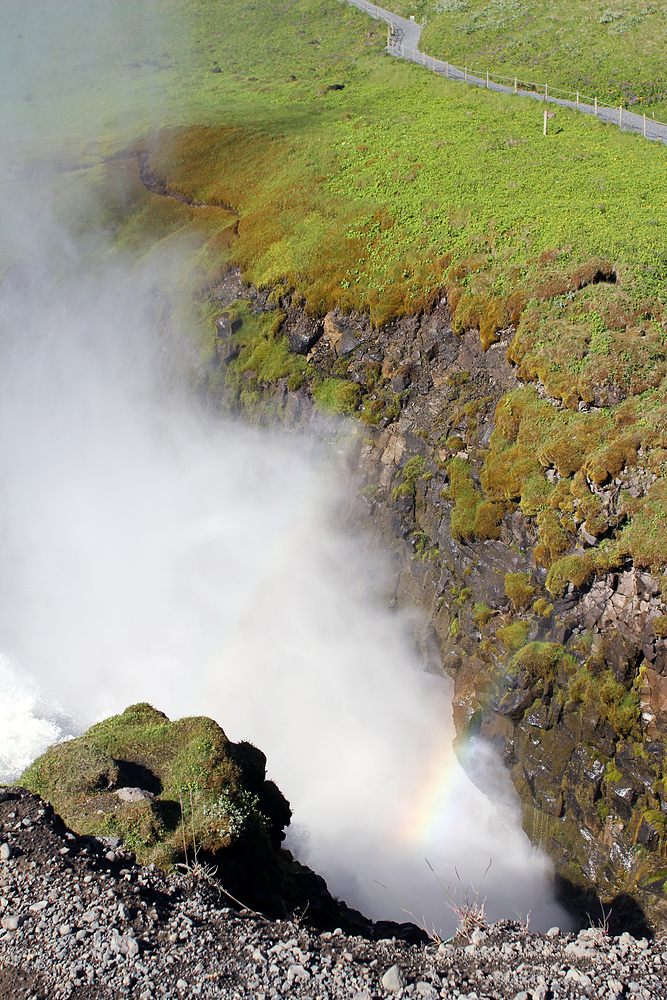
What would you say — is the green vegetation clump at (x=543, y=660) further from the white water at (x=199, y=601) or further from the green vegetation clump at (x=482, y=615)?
the white water at (x=199, y=601)

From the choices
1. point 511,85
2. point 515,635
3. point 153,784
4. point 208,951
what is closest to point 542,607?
point 515,635

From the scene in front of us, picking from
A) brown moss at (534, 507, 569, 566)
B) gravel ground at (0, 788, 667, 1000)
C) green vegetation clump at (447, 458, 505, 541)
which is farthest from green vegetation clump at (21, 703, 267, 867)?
brown moss at (534, 507, 569, 566)

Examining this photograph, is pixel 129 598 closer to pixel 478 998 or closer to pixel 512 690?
pixel 512 690

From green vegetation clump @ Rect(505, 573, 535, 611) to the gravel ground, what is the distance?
8548mm

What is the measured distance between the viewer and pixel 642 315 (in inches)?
724

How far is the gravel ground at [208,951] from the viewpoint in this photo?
344 inches

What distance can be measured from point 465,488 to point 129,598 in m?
16.7

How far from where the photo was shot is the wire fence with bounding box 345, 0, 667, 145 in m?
32.8

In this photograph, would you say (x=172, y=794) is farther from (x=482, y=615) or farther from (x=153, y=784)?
Answer: (x=482, y=615)

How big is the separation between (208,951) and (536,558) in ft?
39.5

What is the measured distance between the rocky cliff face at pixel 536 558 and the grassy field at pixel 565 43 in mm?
26192

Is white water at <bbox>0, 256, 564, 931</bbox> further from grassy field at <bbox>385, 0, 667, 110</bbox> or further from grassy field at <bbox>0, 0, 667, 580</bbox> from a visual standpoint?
grassy field at <bbox>385, 0, 667, 110</bbox>

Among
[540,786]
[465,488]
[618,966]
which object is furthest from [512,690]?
[618,966]

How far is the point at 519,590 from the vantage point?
58.0 ft
